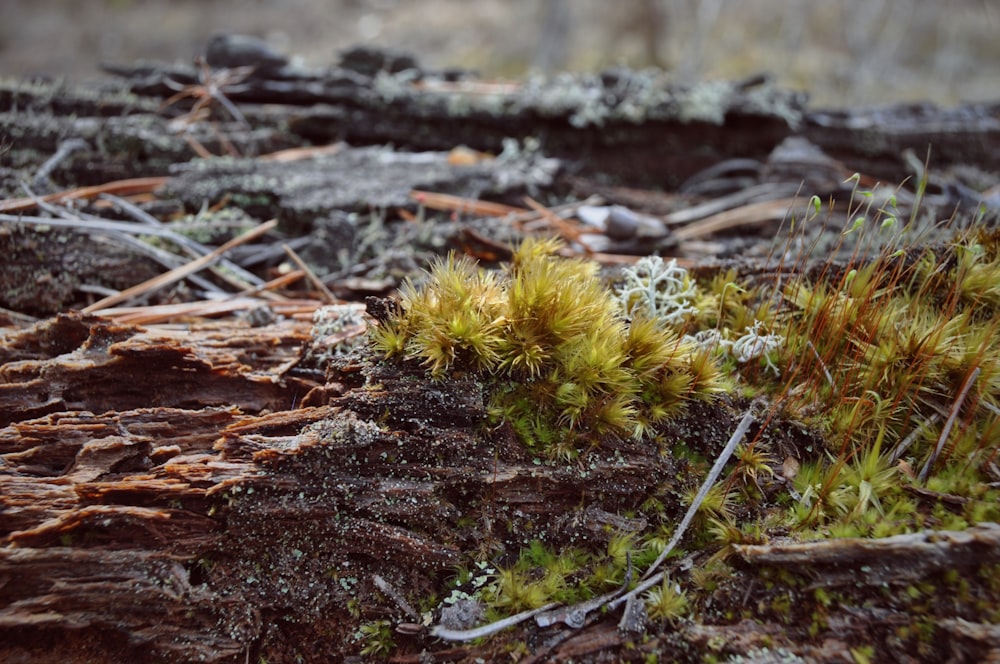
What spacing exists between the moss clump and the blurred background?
12.0 metres

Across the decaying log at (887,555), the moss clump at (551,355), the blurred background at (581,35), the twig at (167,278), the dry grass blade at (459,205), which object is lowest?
the decaying log at (887,555)

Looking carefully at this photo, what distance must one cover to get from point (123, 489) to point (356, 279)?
1.55 metres

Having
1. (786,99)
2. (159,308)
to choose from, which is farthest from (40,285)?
(786,99)

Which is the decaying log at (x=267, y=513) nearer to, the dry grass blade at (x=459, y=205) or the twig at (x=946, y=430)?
the twig at (x=946, y=430)

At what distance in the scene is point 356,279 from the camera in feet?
10.5

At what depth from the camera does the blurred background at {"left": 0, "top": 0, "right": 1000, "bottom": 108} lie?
13844 mm

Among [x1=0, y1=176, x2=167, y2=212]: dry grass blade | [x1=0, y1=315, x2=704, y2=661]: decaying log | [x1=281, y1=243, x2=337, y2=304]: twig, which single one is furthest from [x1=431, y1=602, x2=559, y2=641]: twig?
[x1=0, y1=176, x2=167, y2=212]: dry grass blade

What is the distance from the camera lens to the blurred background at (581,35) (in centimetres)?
1384

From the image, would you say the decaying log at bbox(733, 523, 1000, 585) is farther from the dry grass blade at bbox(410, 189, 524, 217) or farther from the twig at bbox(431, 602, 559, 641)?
the dry grass blade at bbox(410, 189, 524, 217)

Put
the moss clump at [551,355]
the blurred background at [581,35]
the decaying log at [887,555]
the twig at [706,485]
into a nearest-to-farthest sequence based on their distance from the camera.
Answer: the decaying log at [887,555] → the twig at [706,485] → the moss clump at [551,355] → the blurred background at [581,35]

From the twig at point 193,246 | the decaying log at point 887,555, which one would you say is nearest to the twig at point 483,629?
the decaying log at point 887,555

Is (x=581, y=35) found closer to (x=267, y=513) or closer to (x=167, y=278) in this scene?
(x=167, y=278)

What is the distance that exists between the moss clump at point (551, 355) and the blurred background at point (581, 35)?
12.0 m

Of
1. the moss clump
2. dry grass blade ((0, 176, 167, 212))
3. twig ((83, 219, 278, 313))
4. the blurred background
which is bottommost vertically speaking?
the moss clump
